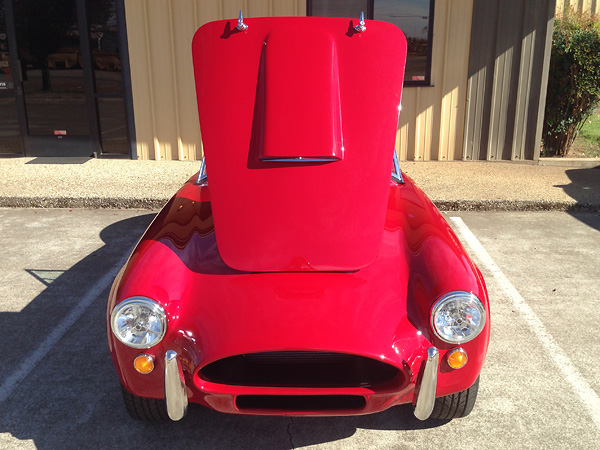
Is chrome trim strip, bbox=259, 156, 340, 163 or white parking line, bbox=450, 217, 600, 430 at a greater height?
chrome trim strip, bbox=259, 156, 340, 163

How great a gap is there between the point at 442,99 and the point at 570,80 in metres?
2.07

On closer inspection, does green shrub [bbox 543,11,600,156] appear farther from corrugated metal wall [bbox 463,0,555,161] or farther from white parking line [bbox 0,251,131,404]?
white parking line [bbox 0,251,131,404]

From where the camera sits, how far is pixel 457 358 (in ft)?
8.66

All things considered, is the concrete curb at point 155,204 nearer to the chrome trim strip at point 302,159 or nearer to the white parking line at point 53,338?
the white parking line at point 53,338

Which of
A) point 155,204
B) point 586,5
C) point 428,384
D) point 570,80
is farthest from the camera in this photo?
point 586,5

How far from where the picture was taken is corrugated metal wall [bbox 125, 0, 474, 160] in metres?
8.43

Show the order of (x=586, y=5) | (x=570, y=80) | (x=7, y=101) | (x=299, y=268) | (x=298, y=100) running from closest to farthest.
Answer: (x=299, y=268), (x=298, y=100), (x=570, y=80), (x=7, y=101), (x=586, y=5)

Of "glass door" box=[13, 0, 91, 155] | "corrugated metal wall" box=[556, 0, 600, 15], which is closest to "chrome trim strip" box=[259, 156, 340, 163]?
"glass door" box=[13, 0, 91, 155]

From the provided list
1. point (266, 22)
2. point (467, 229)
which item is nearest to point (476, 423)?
point (266, 22)

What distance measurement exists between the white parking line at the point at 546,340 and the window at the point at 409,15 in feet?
12.5

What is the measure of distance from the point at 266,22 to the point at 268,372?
72.5 inches

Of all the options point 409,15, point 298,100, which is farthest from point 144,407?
point 409,15

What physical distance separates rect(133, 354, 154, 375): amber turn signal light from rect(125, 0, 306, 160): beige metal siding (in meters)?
6.60

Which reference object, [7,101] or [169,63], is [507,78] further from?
[7,101]
